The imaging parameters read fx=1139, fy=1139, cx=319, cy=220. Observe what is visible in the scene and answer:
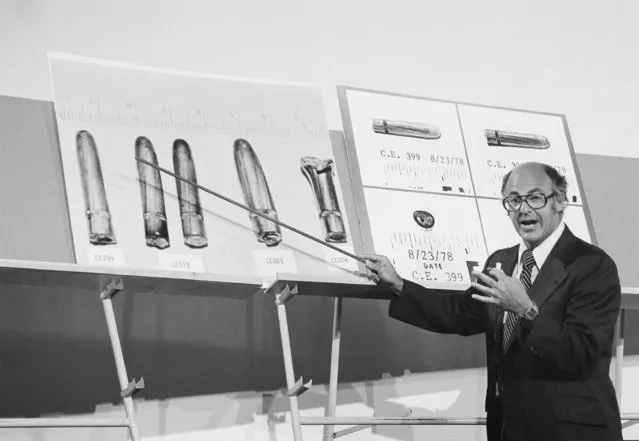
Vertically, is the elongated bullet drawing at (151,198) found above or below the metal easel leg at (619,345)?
above

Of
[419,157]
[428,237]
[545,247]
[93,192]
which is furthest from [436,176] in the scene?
[93,192]

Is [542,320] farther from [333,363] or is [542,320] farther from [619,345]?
[619,345]

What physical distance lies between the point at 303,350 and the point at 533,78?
4.66 ft

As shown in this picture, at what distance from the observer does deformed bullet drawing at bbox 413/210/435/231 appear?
134 inches

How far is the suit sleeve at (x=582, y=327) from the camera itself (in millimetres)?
2676

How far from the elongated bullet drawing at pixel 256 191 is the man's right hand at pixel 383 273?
0.27 m

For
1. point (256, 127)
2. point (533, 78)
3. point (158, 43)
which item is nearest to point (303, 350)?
point (256, 127)

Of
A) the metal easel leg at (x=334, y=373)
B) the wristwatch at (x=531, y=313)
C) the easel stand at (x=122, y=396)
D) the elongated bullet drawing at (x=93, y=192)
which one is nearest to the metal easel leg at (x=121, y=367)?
the easel stand at (x=122, y=396)

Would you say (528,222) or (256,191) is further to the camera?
(256,191)

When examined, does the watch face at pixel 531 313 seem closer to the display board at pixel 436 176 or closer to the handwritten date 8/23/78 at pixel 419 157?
the display board at pixel 436 176

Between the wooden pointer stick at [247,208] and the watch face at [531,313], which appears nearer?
the watch face at [531,313]

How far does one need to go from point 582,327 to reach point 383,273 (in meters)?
0.59

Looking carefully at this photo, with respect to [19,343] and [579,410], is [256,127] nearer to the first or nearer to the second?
[19,343]

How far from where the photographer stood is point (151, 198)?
10.1 feet
